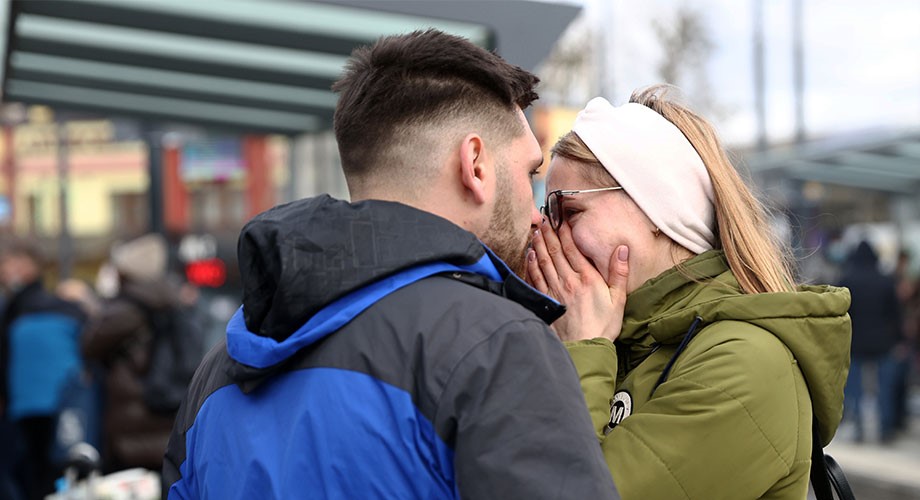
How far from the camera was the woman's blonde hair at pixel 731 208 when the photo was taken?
2500mm

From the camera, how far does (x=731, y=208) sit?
8.36ft

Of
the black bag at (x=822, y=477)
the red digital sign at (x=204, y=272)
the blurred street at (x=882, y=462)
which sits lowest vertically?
the blurred street at (x=882, y=462)

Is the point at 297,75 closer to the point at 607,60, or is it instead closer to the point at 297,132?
the point at 297,132

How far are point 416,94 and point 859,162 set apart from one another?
14218 mm

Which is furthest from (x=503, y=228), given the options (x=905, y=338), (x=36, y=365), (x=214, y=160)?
(x=214, y=160)

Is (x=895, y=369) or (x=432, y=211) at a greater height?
(x=432, y=211)

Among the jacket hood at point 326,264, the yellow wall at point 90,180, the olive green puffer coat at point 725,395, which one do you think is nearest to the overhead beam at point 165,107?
the olive green puffer coat at point 725,395

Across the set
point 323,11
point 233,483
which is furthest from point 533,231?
point 323,11

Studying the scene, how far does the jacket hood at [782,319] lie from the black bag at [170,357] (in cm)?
470

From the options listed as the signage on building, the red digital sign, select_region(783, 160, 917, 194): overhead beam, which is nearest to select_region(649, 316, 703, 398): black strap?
select_region(783, 160, 917, 194): overhead beam

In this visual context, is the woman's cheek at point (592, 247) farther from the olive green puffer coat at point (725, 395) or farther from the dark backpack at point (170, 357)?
the dark backpack at point (170, 357)

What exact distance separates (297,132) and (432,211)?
7.05 m

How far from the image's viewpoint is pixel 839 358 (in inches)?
91.5

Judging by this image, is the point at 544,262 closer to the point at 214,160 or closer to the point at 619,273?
the point at 619,273
